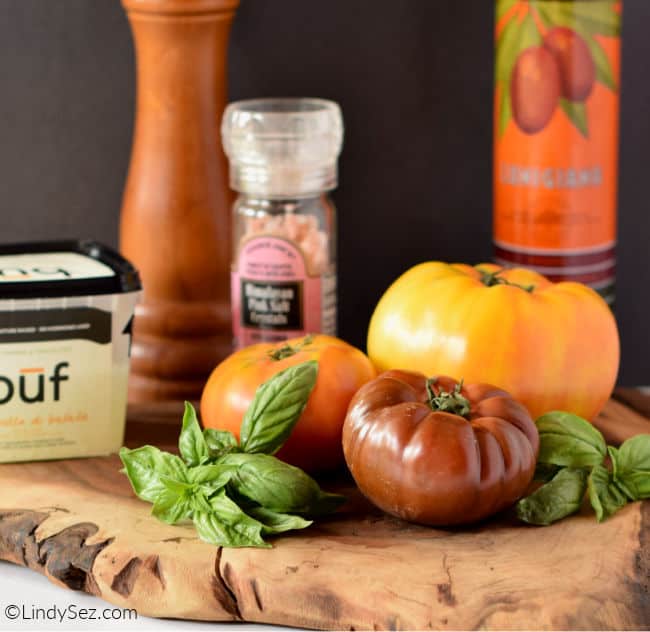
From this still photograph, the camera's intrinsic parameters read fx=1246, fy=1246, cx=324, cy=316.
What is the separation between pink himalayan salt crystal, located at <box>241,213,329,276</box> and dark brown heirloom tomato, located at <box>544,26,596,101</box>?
256 millimetres

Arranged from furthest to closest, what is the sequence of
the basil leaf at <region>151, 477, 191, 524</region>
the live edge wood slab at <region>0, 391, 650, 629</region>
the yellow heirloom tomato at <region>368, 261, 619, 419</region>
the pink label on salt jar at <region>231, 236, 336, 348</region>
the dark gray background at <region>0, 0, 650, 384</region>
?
1. the dark gray background at <region>0, 0, 650, 384</region>
2. the pink label on salt jar at <region>231, 236, 336, 348</region>
3. the yellow heirloom tomato at <region>368, 261, 619, 419</region>
4. the basil leaf at <region>151, 477, 191, 524</region>
5. the live edge wood slab at <region>0, 391, 650, 629</region>

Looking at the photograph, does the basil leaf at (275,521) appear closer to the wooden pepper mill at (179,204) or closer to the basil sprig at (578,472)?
the basil sprig at (578,472)

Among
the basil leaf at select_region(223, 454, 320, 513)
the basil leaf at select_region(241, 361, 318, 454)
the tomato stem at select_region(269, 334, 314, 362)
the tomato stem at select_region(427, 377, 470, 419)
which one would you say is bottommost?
the basil leaf at select_region(223, 454, 320, 513)

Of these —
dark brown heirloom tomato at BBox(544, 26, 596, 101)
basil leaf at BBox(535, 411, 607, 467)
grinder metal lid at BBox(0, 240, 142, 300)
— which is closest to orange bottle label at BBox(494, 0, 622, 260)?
dark brown heirloom tomato at BBox(544, 26, 596, 101)

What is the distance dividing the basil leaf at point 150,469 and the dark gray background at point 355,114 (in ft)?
1.44

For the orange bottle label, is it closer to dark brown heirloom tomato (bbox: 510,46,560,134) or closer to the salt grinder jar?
dark brown heirloom tomato (bbox: 510,46,560,134)

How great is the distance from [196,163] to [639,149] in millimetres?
461

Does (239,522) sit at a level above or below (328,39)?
below

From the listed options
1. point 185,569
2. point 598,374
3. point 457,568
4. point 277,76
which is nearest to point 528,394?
point 598,374

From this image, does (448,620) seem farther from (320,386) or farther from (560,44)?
(560,44)

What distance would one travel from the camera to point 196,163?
1.17m

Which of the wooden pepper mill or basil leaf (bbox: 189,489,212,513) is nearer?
basil leaf (bbox: 189,489,212,513)

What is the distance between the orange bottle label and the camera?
3.65 ft

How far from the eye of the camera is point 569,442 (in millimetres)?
927
